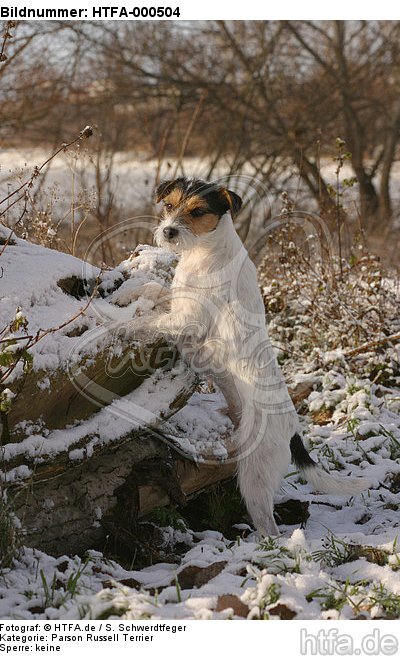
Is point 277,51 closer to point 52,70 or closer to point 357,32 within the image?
point 357,32

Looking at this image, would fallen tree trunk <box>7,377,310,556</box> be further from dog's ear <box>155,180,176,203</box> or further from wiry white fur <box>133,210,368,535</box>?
dog's ear <box>155,180,176,203</box>

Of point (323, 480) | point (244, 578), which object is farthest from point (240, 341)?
point (244, 578)

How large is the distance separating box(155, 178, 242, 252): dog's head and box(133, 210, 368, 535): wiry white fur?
54 mm

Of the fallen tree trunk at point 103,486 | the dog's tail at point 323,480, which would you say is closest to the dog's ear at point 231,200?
the fallen tree trunk at point 103,486

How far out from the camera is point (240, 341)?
3889 mm

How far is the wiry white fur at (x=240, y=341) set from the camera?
3891 millimetres

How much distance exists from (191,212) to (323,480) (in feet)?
5.39

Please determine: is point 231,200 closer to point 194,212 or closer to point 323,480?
point 194,212

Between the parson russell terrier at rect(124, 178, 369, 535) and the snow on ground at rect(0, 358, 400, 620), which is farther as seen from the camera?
the parson russell terrier at rect(124, 178, 369, 535)

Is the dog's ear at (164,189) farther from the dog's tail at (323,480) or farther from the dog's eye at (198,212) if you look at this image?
the dog's tail at (323,480)

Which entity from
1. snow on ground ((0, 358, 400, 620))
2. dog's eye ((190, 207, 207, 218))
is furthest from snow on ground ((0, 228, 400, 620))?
dog's eye ((190, 207, 207, 218))

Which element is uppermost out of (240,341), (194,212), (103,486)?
(194,212)

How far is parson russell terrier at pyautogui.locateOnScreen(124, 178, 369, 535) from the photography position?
3865 mm

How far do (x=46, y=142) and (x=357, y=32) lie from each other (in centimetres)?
614
